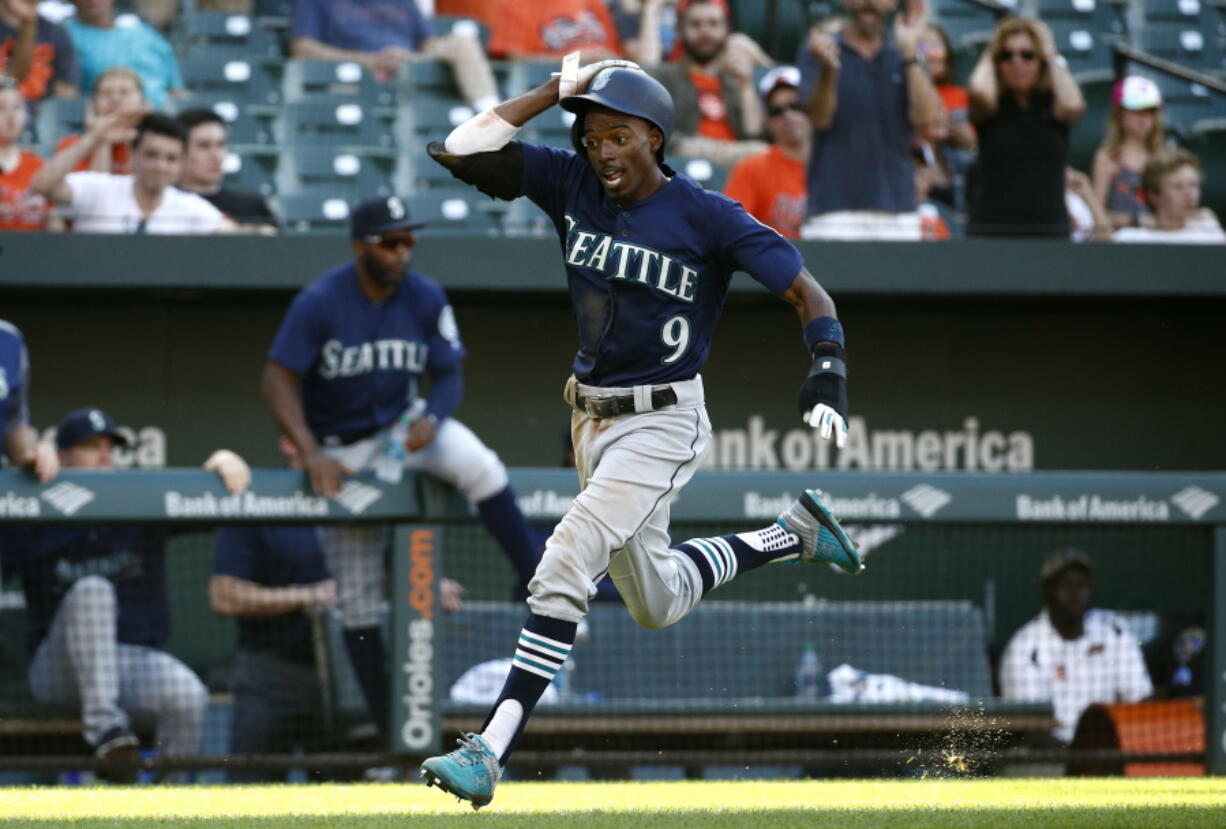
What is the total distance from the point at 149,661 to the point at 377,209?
1.74m

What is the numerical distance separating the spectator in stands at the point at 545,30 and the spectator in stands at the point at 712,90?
0.61 meters

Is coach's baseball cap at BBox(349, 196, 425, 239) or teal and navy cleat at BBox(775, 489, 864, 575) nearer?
teal and navy cleat at BBox(775, 489, 864, 575)

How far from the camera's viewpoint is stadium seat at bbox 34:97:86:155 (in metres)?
8.28

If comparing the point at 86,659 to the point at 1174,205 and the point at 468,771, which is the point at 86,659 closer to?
the point at 468,771

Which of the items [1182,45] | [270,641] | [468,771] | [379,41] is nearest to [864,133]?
[379,41]

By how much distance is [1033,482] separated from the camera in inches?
233

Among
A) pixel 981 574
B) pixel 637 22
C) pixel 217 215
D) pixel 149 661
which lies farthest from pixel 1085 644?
pixel 637 22

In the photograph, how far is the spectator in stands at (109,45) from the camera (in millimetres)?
8711

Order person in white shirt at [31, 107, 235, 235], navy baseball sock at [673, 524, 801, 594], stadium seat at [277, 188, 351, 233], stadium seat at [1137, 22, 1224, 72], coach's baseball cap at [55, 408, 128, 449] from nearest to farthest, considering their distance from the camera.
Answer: navy baseball sock at [673, 524, 801, 594]
coach's baseball cap at [55, 408, 128, 449]
person in white shirt at [31, 107, 235, 235]
stadium seat at [277, 188, 351, 233]
stadium seat at [1137, 22, 1224, 72]

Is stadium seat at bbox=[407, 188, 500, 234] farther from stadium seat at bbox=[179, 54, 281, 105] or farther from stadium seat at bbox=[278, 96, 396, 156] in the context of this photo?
stadium seat at bbox=[179, 54, 281, 105]

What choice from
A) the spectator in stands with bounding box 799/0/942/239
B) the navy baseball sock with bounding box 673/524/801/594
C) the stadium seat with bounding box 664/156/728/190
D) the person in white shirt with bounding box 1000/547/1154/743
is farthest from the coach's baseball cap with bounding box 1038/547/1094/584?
the stadium seat with bounding box 664/156/728/190

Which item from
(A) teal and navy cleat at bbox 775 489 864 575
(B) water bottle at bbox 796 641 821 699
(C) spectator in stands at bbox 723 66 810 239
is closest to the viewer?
(A) teal and navy cleat at bbox 775 489 864 575

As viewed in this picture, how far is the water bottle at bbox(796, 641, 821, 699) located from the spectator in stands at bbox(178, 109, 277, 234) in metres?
3.18

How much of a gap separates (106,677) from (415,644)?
3.35 feet
